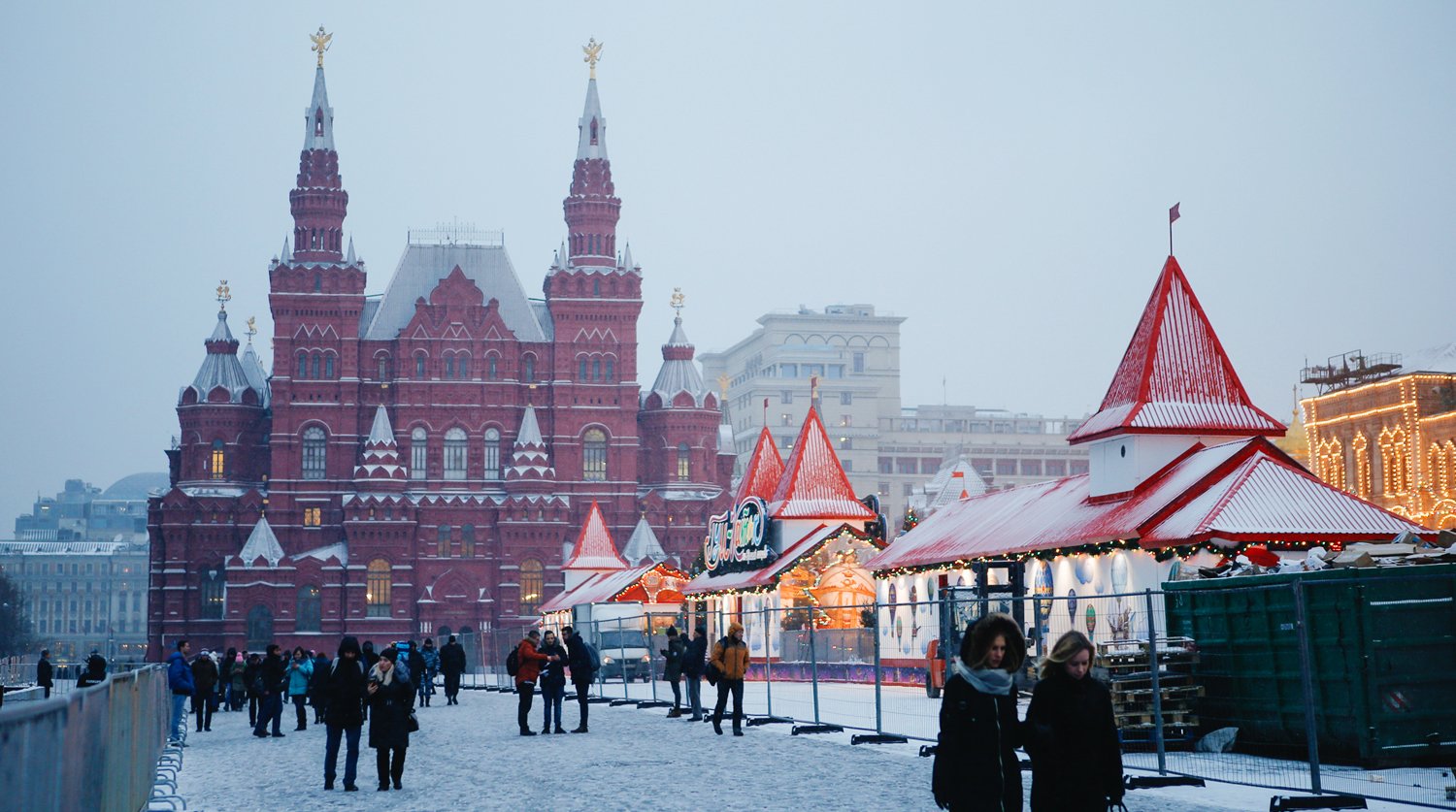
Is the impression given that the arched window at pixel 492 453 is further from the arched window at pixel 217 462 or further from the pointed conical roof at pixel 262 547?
the arched window at pixel 217 462

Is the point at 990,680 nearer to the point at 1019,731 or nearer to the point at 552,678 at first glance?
the point at 1019,731

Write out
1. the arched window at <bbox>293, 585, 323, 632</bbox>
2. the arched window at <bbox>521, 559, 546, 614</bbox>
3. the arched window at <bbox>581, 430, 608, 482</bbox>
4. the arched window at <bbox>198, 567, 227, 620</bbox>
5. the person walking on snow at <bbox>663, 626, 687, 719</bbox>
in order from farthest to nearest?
the arched window at <bbox>581, 430, 608, 482</bbox> → the arched window at <bbox>521, 559, 546, 614</bbox> → the arched window at <bbox>198, 567, 227, 620</bbox> → the arched window at <bbox>293, 585, 323, 632</bbox> → the person walking on snow at <bbox>663, 626, 687, 719</bbox>

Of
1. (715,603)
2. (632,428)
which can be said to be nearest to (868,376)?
(632,428)

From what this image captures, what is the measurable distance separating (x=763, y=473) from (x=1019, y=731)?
148 feet

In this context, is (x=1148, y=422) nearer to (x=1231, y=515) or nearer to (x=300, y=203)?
(x=1231, y=515)

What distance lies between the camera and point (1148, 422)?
106 ft

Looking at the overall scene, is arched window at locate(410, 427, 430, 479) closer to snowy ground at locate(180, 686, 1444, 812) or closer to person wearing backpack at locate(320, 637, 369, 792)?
snowy ground at locate(180, 686, 1444, 812)

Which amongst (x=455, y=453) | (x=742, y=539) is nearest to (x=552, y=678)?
(x=742, y=539)

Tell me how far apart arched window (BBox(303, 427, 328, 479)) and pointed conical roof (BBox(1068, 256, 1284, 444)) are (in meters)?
68.5

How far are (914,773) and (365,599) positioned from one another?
76335mm

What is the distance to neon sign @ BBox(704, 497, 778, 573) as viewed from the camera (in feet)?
162

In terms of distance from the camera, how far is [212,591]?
93.6 meters

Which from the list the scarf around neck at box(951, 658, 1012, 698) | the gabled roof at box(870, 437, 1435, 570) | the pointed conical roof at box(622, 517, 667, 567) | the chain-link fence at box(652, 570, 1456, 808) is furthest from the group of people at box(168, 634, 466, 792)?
the pointed conical roof at box(622, 517, 667, 567)

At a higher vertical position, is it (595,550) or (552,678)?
(595,550)
